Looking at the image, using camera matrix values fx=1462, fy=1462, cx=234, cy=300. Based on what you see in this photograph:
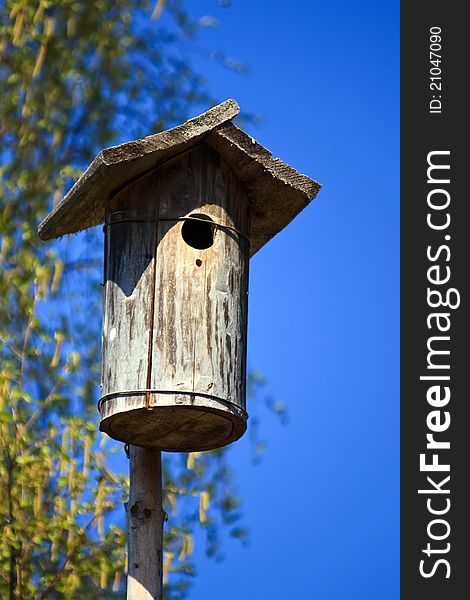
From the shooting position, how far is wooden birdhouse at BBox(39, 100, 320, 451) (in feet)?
18.6

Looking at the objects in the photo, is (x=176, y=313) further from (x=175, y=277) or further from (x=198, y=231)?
(x=198, y=231)

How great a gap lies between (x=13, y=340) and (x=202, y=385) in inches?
117

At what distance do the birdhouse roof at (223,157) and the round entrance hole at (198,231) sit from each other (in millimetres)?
277

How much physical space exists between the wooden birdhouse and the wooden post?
0.11 meters

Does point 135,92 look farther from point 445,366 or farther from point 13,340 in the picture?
point 445,366

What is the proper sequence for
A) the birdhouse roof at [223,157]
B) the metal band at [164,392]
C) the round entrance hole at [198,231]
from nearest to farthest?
the metal band at [164,392] < the birdhouse roof at [223,157] < the round entrance hole at [198,231]

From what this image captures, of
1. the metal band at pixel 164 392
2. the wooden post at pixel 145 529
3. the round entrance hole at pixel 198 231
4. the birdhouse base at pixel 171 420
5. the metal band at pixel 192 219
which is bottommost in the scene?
the wooden post at pixel 145 529

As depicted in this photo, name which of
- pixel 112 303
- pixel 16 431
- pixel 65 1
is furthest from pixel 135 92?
pixel 112 303

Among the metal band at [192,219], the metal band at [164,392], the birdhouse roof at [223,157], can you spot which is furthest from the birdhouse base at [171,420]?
the birdhouse roof at [223,157]

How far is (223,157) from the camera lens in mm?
6145

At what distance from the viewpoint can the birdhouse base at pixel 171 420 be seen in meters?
5.61

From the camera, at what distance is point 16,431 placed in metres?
7.91

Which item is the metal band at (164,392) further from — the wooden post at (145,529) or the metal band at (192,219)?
the metal band at (192,219)

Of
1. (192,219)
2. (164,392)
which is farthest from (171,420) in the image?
(192,219)
